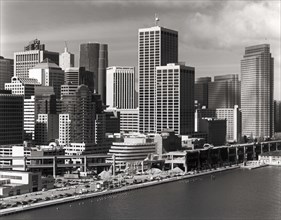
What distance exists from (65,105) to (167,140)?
51.1 feet

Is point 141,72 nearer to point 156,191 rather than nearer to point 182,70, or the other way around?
point 182,70

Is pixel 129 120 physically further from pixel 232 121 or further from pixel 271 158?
pixel 271 158

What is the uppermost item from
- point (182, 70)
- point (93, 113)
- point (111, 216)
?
point (182, 70)

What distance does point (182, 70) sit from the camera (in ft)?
341

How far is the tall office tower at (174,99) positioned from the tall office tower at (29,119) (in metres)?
21.9

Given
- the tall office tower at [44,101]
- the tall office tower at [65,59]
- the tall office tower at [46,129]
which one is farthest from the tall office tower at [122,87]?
the tall office tower at [46,129]

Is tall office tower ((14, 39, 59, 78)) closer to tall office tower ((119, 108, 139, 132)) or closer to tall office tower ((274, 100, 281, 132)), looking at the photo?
tall office tower ((119, 108, 139, 132))

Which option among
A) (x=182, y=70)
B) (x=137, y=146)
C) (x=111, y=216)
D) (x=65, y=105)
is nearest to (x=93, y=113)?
(x=65, y=105)

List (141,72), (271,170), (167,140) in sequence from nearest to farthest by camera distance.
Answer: (271,170), (167,140), (141,72)

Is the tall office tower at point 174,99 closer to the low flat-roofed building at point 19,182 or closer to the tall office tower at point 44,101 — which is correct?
the tall office tower at point 44,101

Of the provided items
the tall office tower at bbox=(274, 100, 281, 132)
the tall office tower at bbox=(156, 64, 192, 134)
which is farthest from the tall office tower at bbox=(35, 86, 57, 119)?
the tall office tower at bbox=(274, 100, 281, 132)

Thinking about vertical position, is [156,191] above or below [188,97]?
below

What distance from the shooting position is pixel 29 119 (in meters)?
94.9

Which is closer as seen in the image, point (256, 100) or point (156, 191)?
point (156, 191)
